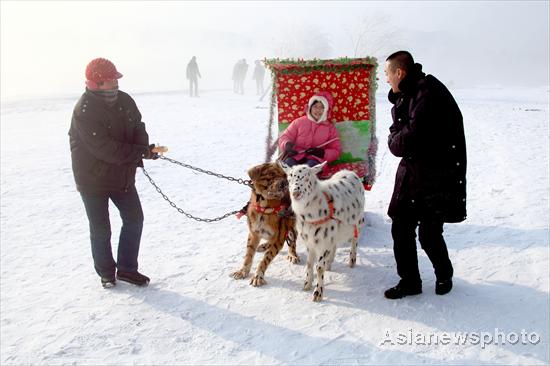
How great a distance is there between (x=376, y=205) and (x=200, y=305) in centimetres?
431

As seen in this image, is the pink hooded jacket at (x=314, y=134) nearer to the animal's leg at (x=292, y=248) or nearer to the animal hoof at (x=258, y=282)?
the animal's leg at (x=292, y=248)

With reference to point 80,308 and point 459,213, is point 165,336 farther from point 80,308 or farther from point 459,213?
point 459,213

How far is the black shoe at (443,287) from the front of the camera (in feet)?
15.6

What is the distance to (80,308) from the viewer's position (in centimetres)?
479

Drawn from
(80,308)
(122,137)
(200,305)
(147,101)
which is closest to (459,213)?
(200,305)

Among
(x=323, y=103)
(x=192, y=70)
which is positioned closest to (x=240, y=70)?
(x=192, y=70)

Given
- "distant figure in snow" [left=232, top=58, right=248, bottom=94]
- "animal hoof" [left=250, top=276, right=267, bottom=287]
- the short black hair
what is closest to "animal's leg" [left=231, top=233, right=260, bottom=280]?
"animal hoof" [left=250, top=276, right=267, bottom=287]

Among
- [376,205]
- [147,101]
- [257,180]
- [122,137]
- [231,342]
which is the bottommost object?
[231,342]

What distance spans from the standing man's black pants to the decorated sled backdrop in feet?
6.93

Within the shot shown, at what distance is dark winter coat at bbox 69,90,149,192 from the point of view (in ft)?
14.9

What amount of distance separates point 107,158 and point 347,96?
3785 mm

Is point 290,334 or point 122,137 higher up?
point 122,137

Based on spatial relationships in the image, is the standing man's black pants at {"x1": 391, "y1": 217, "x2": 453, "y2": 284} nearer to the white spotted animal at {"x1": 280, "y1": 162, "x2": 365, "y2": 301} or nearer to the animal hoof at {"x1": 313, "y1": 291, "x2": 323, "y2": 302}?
the white spotted animal at {"x1": 280, "y1": 162, "x2": 365, "y2": 301}

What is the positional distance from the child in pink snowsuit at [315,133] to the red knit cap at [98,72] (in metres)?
2.61
